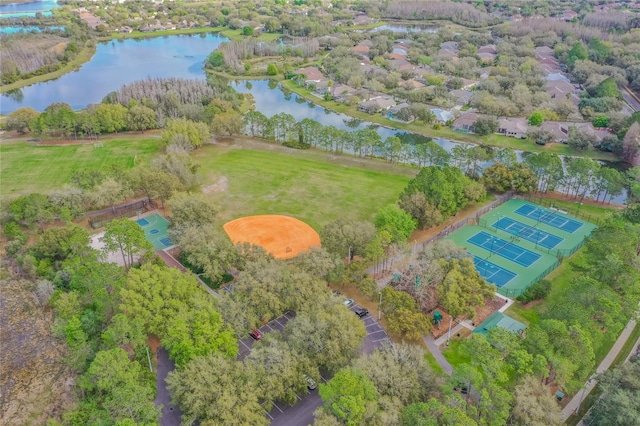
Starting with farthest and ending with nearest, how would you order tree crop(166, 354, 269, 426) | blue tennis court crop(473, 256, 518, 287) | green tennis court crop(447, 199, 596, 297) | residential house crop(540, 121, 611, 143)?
residential house crop(540, 121, 611, 143) < green tennis court crop(447, 199, 596, 297) < blue tennis court crop(473, 256, 518, 287) < tree crop(166, 354, 269, 426)

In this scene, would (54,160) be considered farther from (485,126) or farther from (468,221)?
(485,126)

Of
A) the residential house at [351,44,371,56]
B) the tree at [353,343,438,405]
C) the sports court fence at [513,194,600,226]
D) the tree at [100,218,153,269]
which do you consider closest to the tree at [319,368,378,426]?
the tree at [353,343,438,405]

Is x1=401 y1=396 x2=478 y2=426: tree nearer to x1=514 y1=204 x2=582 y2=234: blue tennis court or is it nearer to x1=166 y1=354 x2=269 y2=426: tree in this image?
x1=166 y1=354 x2=269 y2=426: tree

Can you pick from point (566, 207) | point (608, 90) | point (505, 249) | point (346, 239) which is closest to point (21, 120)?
point (346, 239)

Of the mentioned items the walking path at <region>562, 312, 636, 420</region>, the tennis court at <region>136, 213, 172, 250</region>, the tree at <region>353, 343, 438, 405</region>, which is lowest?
the tennis court at <region>136, 213, 172, 250</region>

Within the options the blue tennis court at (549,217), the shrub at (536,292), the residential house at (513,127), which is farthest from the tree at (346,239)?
the residential house at (513,127)

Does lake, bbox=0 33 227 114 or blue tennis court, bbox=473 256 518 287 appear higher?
blue tennis court, bbox=473 256 518 287

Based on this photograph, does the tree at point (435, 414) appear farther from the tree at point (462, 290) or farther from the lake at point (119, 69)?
the lake at point (119, 69)
